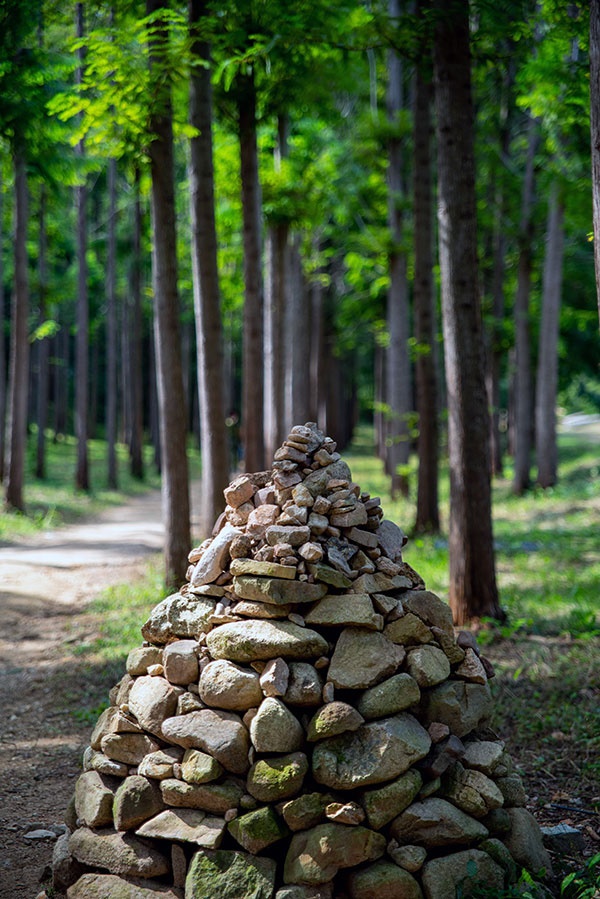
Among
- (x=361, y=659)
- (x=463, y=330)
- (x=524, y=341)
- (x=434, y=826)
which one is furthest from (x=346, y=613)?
(x=524, y=341)

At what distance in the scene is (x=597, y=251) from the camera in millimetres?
4395

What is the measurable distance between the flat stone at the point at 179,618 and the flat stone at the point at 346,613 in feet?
1.89

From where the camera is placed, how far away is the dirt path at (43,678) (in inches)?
182

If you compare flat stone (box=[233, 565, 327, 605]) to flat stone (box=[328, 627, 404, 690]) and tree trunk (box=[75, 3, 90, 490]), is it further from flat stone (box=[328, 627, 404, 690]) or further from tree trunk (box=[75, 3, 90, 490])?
tree trunk (box=[75, 3, 90, 490])

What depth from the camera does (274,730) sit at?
375 centimetres

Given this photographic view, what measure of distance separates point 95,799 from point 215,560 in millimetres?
1343

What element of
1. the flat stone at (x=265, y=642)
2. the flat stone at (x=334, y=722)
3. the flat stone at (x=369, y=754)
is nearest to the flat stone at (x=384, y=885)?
the flat stone at (x=369, y=754)

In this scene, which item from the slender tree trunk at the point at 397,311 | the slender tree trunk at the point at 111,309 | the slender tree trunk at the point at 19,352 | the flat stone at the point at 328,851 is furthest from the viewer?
the slender tree trunk at the point at 111,309

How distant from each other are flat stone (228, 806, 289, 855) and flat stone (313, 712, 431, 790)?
0.28m

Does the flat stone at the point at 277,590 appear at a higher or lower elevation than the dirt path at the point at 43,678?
higher

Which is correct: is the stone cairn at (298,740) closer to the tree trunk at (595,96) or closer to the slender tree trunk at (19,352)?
the tree trunk at (595,96)

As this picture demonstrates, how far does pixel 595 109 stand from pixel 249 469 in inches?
366

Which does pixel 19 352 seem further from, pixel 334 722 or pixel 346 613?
pixel 334 722

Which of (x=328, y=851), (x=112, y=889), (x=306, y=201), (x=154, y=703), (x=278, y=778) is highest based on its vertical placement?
(x=306, y=201)
